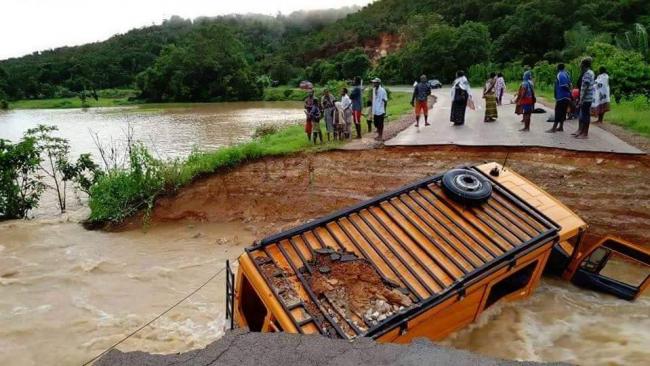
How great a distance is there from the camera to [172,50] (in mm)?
59438

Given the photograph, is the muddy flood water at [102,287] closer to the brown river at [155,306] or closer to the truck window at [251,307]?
the brown river at [155,306]

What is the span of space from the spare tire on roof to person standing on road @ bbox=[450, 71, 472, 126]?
6.85 meters

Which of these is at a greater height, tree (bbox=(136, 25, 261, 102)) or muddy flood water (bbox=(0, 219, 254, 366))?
tree (bbox=(136, 25, 261, 102))

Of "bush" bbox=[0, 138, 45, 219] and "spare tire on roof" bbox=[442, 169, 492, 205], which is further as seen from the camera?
"bush" bbox=[0, 138, 45, 219]

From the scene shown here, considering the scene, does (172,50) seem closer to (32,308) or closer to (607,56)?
(607,56)

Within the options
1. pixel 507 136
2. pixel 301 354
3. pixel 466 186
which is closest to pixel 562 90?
pixel 507 136

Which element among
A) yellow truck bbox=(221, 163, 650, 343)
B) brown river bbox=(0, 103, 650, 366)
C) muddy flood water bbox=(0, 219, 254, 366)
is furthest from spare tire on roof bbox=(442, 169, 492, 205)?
muddy flood water bbox=(0, 219, 254, 366)

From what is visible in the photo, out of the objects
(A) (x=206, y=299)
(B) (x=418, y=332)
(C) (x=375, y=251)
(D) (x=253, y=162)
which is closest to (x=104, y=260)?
(A) (x=206, y=299)

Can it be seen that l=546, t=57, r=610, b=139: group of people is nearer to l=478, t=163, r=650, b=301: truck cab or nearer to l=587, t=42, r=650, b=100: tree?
l=478, t=163, r=650, b=301: truck cab

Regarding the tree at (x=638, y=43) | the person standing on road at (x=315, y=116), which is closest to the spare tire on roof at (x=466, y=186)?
the person standing on road at (x=315, y=116)

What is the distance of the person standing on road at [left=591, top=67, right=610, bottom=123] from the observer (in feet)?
39.9

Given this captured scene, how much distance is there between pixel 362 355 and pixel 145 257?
733 centimetres

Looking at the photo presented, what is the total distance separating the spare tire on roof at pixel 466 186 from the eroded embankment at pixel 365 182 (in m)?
3.72

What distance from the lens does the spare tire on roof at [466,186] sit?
6.14 metres
